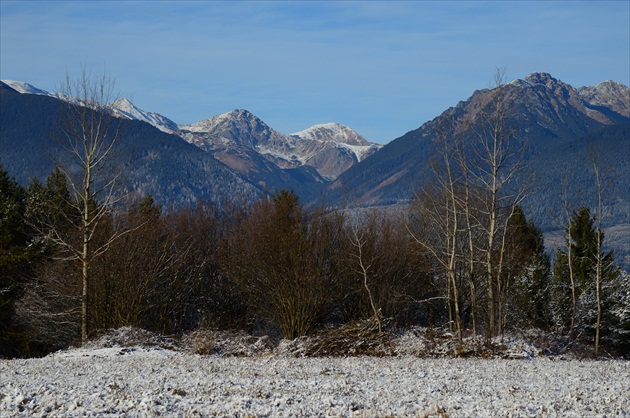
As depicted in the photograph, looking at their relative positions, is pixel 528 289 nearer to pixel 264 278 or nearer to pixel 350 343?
pixel 264 278

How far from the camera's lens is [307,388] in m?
13.1

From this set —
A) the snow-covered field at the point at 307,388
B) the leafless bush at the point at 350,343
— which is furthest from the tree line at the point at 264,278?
the snow-covered field at the point at 307,388

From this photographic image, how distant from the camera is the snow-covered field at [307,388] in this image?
1070 centimetres

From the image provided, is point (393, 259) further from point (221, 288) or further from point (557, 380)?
point (557, 380)

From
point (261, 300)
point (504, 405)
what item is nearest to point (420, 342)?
point (504, 405)

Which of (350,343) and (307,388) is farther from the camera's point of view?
(350,343)

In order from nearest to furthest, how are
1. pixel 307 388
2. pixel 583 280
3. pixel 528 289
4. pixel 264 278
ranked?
1. pixel 307 388
2. pixel 264 278
3. pixel 583 280
4. pixel 528 289

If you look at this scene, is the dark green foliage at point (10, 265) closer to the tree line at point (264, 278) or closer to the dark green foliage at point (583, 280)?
the tree line at point (264, 278)

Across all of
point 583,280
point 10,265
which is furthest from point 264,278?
point 583,280

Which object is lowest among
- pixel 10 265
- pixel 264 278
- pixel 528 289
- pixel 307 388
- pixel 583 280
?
pixel 528 289

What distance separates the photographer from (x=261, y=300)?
124ft

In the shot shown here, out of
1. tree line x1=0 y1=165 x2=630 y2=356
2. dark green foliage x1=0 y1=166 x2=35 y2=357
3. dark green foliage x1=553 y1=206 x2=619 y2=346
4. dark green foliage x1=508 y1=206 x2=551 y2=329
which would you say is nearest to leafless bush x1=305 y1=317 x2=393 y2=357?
tree line x1=0 y1=165 x2=630 y2=356

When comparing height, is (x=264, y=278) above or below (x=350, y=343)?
above

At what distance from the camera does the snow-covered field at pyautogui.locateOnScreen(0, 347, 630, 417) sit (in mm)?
10695
